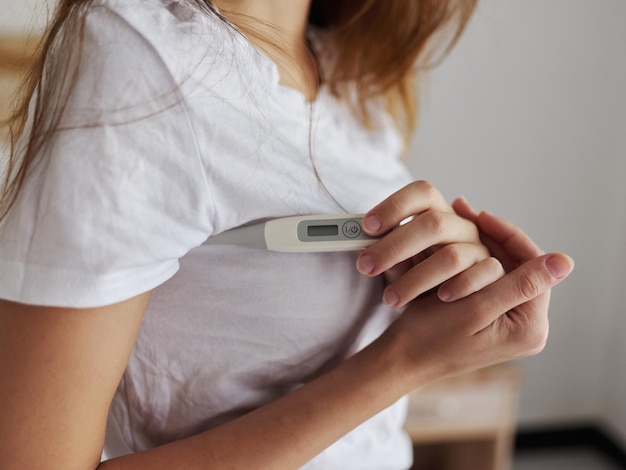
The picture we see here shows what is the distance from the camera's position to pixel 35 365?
1.56 feet

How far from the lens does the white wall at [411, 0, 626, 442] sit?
2176 millimetres

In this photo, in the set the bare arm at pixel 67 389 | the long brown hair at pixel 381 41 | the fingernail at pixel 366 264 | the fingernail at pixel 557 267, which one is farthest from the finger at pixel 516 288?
the long brown hair at pixel 381 41

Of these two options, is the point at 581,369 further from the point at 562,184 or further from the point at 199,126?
the point at 199,126

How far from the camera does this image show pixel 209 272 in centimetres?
61

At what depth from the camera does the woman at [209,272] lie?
47 centimetres

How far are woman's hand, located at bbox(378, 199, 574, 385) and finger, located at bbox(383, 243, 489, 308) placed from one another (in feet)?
0.12

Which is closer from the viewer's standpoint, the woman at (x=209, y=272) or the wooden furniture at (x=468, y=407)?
the woman at (x=209, y=272)

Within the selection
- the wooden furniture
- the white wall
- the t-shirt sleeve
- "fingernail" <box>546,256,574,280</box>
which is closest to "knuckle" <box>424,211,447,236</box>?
"fingernail" <box>546,256,574,280</box>

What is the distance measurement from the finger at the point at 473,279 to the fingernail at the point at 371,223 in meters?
0.09

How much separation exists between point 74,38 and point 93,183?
0.11m

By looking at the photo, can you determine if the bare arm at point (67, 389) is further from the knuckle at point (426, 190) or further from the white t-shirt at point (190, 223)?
the knuckle at point (426, 190)

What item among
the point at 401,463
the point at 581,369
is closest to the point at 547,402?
the point at 581,369


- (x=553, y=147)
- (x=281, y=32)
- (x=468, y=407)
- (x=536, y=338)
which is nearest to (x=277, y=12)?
(x=281, y=32)

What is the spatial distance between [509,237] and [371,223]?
20 cm
